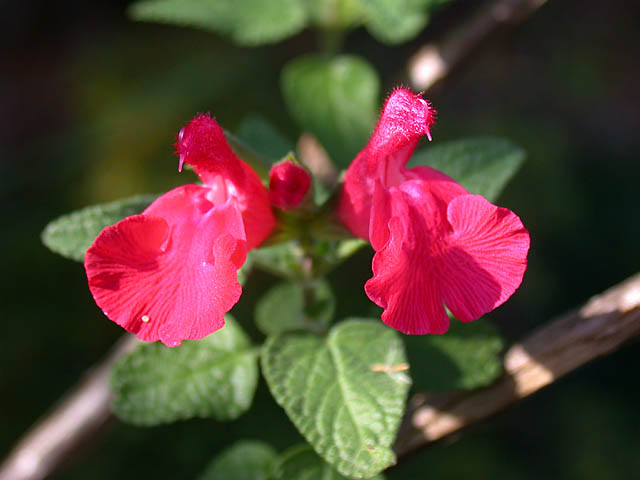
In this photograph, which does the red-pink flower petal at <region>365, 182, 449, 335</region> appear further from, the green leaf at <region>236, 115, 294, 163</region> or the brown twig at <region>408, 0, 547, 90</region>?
the brown twig at <region>408, 0, 547, 90</region>

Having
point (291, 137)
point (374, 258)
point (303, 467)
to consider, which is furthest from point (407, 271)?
point (291, 137)

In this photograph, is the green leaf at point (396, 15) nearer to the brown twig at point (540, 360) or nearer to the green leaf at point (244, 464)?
the brown twig at point (540, 360)

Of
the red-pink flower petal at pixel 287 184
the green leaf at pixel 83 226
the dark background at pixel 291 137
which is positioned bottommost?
the dark background at pixel 291 137

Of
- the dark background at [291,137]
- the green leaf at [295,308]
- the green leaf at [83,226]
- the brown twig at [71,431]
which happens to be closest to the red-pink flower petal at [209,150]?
the green leaf at [83,226]

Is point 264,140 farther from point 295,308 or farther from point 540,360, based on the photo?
point 540,360

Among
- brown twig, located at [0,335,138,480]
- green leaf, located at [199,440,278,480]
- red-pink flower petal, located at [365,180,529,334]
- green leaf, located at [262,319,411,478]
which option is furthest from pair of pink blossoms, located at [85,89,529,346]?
brown twig, located at [0,335,138,480]
